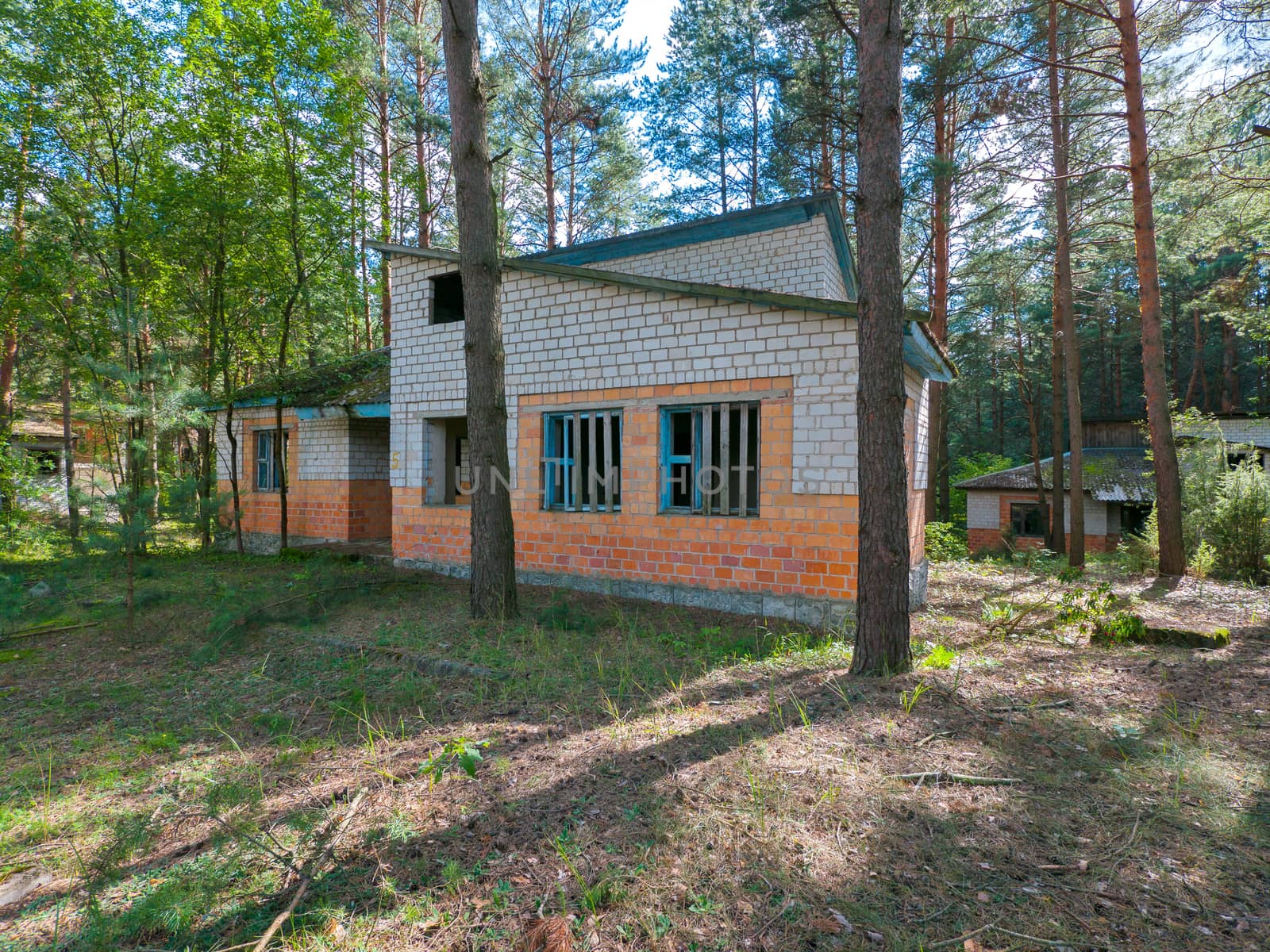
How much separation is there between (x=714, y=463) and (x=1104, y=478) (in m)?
19.5

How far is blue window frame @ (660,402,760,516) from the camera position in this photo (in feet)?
23.1

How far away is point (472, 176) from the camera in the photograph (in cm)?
630

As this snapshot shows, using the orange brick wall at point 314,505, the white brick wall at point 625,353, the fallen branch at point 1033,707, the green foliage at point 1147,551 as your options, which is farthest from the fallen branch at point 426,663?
the green foliage at point 1147,551

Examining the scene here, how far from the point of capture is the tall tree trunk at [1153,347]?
31.0 feet

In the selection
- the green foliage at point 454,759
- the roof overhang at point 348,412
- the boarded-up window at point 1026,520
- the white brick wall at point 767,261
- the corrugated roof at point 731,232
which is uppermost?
the corrugated roof at point 731,232

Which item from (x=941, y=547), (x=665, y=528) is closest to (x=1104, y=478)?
(x=941, y=547)

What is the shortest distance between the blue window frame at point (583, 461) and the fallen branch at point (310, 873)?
518cm

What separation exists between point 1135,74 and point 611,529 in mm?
10744

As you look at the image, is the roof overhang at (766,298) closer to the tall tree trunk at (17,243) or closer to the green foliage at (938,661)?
the green foliage at (938,661)

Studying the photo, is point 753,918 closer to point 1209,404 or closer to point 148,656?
point 148,656

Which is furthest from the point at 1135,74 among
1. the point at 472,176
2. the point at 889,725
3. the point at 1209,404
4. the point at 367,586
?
the point at 1209,404

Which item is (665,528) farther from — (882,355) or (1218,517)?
(1218,517)

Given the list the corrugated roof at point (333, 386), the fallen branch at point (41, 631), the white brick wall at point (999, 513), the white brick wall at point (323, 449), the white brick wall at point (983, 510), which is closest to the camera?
the fallen branch at point (41, 631)

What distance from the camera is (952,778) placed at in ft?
10.1
